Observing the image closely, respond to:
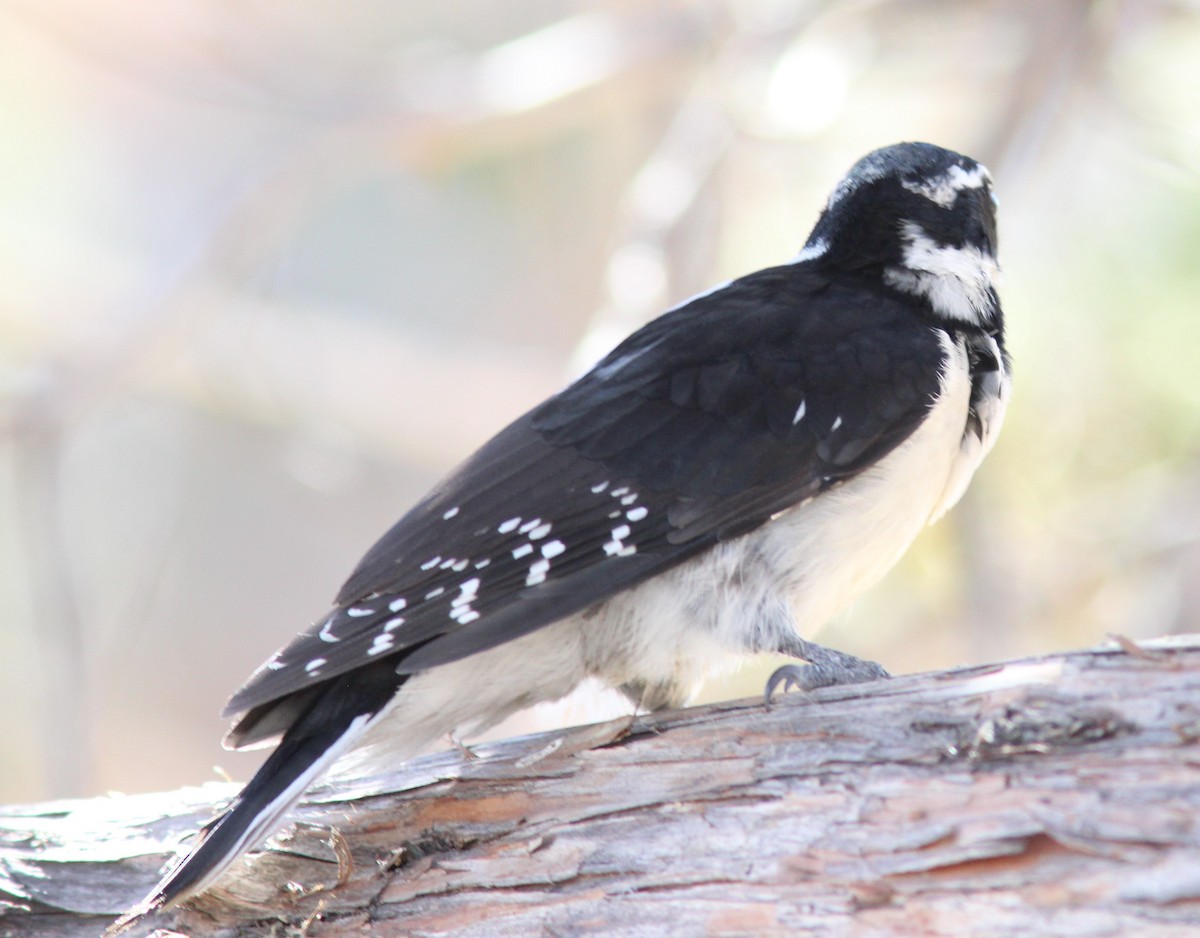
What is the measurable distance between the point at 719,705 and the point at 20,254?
5352 mm

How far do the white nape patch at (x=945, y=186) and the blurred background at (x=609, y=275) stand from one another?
1.14 m

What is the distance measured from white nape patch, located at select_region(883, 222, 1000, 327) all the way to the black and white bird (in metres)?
0.04

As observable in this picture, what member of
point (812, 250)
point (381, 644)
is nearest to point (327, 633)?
point (381, 644)

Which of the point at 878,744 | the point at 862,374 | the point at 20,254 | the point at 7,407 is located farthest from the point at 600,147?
the point at 878,744

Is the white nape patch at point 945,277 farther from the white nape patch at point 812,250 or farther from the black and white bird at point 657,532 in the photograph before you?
the white nape patch at point 812,250

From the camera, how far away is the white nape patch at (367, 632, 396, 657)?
2027 millimetres

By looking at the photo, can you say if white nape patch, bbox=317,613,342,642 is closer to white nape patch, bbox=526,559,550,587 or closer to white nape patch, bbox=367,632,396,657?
white nape patch, bbox=367,632,396,657

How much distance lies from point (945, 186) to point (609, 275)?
1645mm

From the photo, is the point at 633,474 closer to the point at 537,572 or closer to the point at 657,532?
the point at 657,532

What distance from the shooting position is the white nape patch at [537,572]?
208 centimetres

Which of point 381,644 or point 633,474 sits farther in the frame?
point 633,474

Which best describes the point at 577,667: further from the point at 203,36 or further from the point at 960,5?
the point at 203,36

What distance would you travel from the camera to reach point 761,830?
5.87 ft

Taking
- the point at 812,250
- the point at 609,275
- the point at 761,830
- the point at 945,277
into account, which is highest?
the point at 609,275
